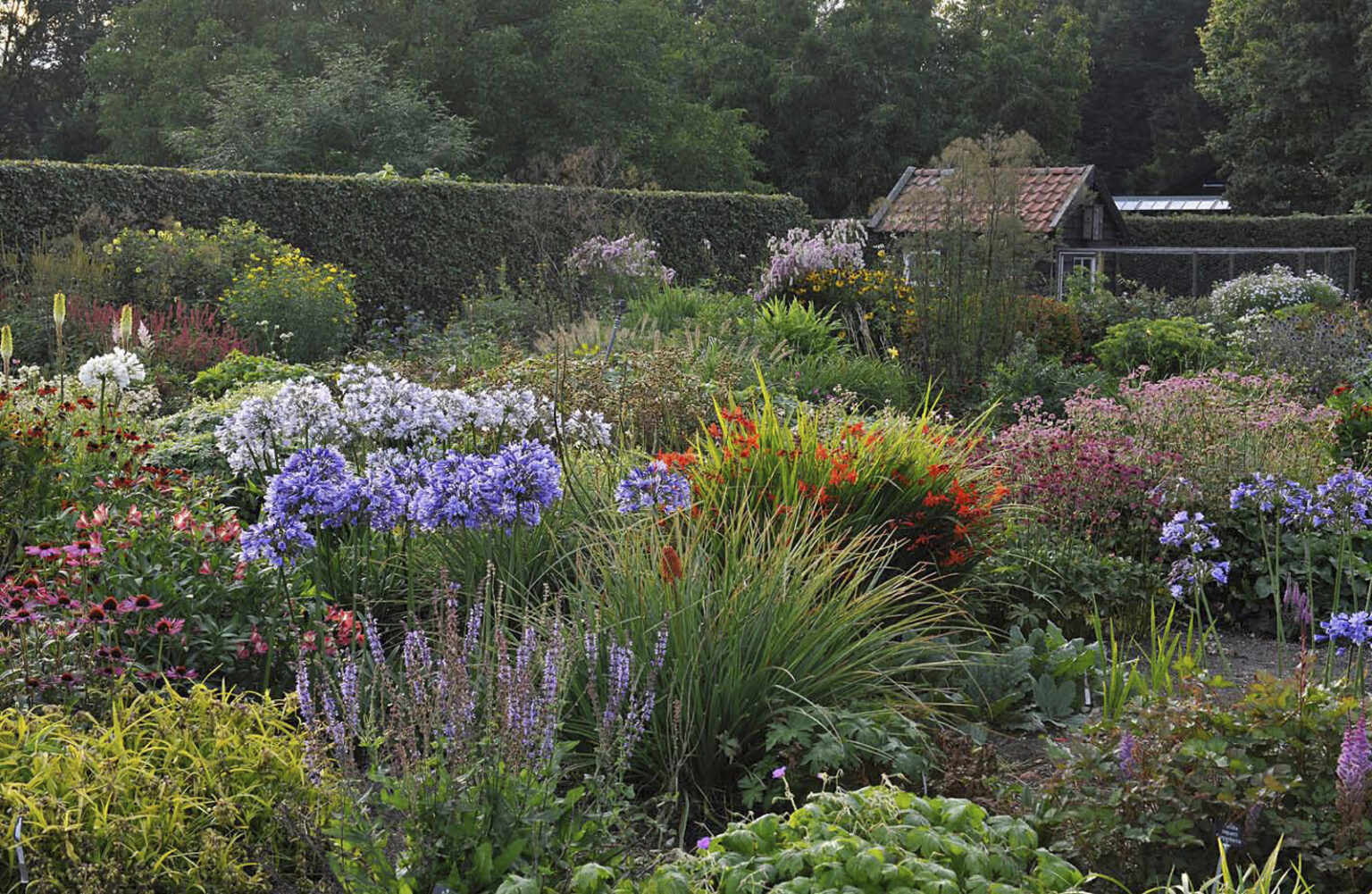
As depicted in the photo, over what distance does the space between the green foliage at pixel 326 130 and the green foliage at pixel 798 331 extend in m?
→ 12.7

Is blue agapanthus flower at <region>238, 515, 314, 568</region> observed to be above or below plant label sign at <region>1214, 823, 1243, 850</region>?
above

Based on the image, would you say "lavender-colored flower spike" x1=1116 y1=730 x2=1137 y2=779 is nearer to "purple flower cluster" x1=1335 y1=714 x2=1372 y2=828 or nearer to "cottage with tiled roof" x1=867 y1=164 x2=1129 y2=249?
"purple flower cluster" x1=1335 y1=714 x2=1372 y2=828

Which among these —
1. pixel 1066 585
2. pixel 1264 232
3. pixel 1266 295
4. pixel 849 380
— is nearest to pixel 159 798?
pixel 1066 585

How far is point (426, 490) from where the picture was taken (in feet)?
12.2

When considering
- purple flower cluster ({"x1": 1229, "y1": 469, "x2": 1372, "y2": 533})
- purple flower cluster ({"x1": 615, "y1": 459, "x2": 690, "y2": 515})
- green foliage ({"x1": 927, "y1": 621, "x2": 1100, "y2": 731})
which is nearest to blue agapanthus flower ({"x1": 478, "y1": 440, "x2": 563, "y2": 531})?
purple flower cluster ({"x1": 615, "y1": 459, "x2": 690, "y2": 515})

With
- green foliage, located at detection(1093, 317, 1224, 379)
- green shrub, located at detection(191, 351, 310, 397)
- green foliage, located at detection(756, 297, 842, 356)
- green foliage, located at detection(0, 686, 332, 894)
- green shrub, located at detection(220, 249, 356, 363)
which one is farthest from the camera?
green shrub, located at detection(220, 249, 356, 363)

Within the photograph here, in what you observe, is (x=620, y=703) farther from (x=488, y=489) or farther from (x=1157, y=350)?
(x=1157, y=350)

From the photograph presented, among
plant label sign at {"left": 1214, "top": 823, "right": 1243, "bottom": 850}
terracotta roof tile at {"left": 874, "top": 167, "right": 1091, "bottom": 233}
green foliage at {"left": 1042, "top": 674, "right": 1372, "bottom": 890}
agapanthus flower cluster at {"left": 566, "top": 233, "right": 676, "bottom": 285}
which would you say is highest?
terracotta roof tile at {"left": 874, "top": 167, "right": 1091, "bottom": 233}

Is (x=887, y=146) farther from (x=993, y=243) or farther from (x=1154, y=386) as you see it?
(x=1154, y=386)

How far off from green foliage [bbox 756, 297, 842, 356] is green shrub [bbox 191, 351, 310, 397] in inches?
144

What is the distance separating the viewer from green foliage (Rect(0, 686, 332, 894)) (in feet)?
9.48

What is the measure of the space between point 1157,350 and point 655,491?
8.45m

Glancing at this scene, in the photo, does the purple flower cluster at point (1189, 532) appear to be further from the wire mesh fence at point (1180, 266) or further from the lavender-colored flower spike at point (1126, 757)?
the wire mesh fence at point (1180, 266)

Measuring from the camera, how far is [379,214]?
15594 millimetres
